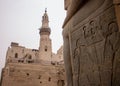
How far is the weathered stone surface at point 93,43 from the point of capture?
70.5 inches

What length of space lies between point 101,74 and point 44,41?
84.8ft

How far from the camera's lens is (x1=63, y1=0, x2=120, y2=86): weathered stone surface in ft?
5.87

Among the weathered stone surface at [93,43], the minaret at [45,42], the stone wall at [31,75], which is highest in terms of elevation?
the minaret at [45,42]

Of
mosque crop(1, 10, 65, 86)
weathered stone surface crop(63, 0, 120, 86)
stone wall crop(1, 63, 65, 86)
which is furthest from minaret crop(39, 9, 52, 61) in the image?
weathered stone surface crop(63, 0, 120, 86)

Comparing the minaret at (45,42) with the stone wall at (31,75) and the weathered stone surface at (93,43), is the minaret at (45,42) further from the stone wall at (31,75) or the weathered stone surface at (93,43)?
the weathered stone surface at (93,43)

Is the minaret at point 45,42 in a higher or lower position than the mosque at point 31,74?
higher

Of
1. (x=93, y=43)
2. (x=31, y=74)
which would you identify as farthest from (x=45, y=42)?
(x=93, y=43)

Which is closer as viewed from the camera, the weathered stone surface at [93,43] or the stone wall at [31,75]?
the weathered stone surface at [93,43]

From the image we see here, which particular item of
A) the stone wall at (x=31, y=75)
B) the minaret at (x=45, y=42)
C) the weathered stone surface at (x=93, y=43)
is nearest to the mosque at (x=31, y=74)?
the stone wall at (x=31, y=75)

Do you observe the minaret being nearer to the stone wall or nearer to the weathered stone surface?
the stone wall

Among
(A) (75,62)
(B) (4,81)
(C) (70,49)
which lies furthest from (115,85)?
(B) (4,81)

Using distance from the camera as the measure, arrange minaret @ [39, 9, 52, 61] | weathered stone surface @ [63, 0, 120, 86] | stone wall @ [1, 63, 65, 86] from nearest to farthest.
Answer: weathered stone surface @ [63, 0, 120, 86] → stone wall @ [1, 63, 65, 86] → minaret @ [39, 9, 52, 61]

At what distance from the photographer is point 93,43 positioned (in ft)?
7.06

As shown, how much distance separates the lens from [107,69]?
72.8 inches
